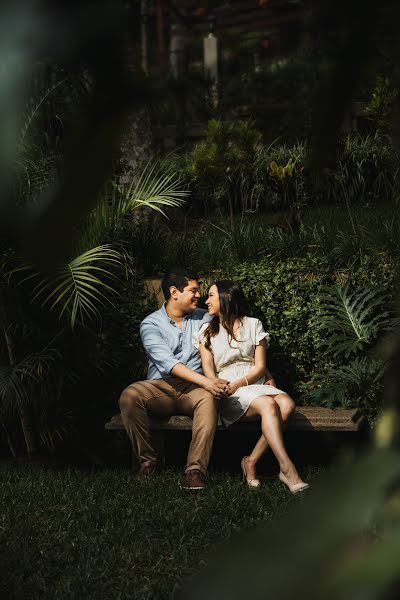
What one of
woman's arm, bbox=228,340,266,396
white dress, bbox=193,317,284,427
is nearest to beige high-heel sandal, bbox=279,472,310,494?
white dress, bbox=193,317,284,427

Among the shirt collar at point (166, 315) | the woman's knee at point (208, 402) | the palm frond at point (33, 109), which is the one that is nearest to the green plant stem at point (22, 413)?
the shirt collar at point (166, 315)

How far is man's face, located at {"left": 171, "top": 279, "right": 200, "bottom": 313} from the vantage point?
5.79m

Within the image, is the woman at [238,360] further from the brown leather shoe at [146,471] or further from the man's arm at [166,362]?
the brown leather shoe at [146,471]

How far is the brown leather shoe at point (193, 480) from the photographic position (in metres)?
5.05

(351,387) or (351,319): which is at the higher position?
(351,319)

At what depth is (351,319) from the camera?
5.88 metres

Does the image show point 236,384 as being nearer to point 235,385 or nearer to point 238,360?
point 235,385

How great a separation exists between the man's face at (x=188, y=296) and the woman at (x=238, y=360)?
10 cm

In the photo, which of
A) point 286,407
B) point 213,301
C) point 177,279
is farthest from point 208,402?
point 177,279

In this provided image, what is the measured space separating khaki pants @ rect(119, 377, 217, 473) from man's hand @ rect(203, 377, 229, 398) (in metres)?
0.04

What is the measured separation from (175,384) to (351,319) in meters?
1.18

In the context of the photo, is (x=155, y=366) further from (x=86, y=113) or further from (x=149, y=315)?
(x=86, y=113)

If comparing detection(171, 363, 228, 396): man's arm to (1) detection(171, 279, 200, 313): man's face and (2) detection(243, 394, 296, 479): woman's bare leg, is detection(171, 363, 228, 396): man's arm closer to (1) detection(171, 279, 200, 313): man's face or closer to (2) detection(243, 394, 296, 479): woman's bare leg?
(2) detection(243, 394, 296, 479): woman's bare leg

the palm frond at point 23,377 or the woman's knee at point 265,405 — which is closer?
the woman's knee at point 265,405
